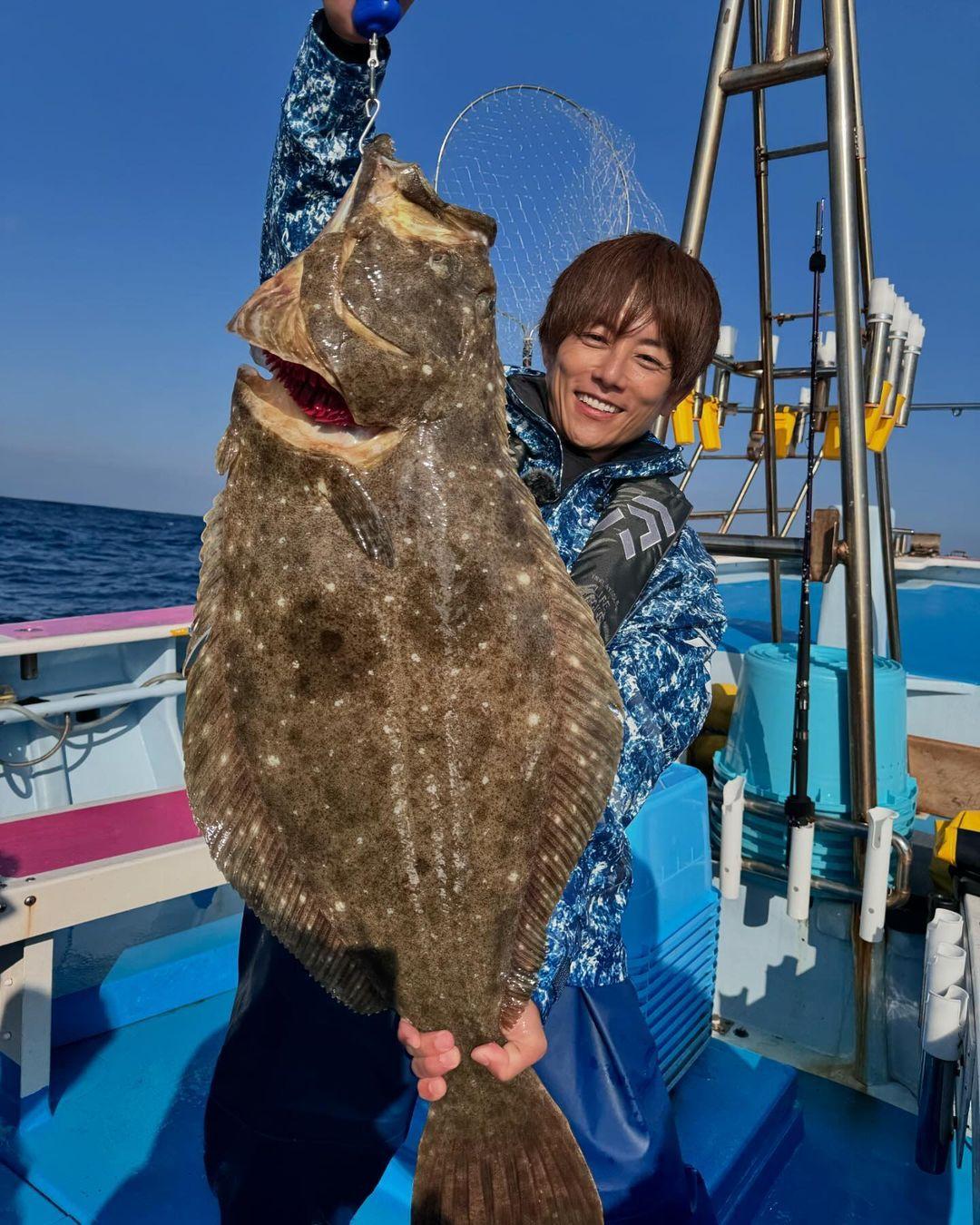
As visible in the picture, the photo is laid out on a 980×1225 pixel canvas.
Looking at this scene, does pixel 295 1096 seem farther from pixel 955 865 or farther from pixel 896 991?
pixel 896 991

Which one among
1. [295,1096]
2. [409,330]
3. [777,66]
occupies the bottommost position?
[295,1096]

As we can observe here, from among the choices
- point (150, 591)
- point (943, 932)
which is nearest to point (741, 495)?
A: point (943, 932)

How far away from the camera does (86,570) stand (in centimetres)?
2858

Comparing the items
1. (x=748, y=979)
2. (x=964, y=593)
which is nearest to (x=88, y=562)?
(x=964, y=593)

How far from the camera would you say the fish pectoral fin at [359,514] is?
1.65 m

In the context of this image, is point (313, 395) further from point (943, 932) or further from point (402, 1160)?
point (943, 932)

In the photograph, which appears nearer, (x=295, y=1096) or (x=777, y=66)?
(x=295, y=1096)

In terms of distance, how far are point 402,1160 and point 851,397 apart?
12.0 ft

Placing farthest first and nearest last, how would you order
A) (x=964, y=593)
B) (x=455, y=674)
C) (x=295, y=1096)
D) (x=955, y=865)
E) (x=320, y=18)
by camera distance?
(x=964, y=593), (x=955, y=865), (x=295, y=1096), (x=320, y=18), (x=455, y=674)

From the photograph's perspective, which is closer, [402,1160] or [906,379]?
[402,1160]

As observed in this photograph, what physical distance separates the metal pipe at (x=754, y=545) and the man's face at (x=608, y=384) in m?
1.94

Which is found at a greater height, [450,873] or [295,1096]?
[450,873]

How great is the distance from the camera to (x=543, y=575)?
1747 millimetres

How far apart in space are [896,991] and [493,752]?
3.67 metres
